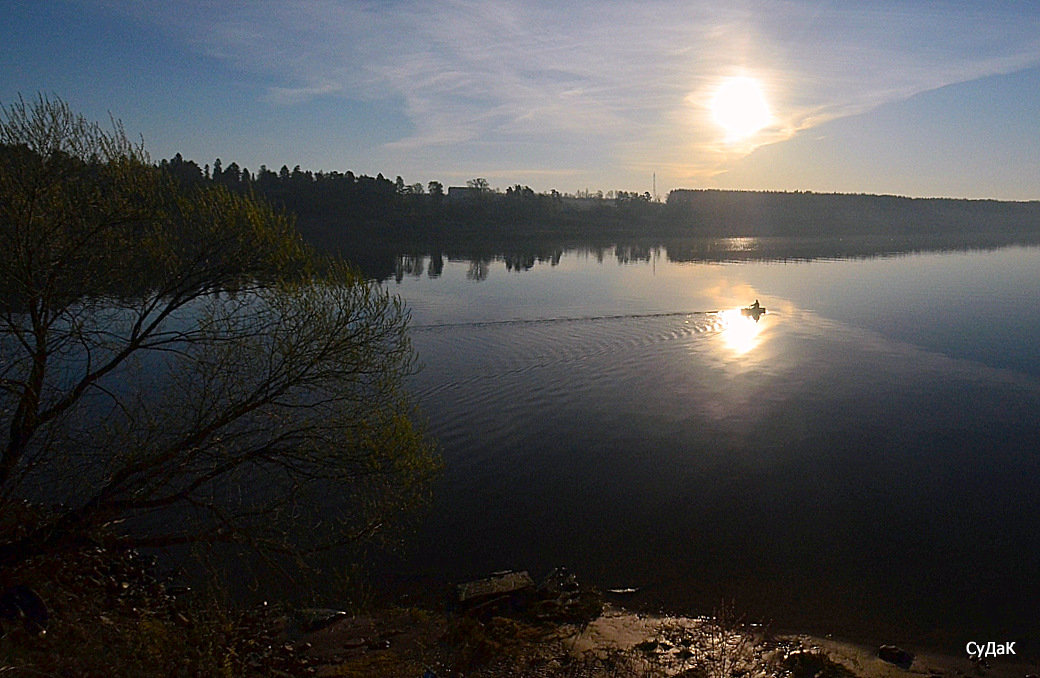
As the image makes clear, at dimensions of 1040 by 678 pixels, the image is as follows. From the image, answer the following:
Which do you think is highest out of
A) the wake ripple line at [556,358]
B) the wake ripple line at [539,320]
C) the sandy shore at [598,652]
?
the wake ripple line at [539,320]

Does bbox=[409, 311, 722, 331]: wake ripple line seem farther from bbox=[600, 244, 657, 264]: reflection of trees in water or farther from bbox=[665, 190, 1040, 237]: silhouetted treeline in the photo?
bbox=[665, 190, 1040, 237]: silhouetted treeline

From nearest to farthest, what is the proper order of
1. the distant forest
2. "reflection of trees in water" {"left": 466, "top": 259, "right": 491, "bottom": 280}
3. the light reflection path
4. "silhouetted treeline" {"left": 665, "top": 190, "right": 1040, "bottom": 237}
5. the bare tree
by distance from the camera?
the bare tree
the light reflection path
"reflection of trees in water" {"left": 466, "top": 259, "right": 491, "bottom": 280}
the distant forest
"silhouetted treeline" {"left": 665, "top": 190, "right": 1040, "bottom": 237}

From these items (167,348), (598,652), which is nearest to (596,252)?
(167,348)

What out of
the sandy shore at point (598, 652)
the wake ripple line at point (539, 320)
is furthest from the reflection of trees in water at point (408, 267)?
the sandy shore at point (598, 652)

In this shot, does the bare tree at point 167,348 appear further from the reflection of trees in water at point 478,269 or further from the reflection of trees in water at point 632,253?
the reflection of trees in water at point 632,253

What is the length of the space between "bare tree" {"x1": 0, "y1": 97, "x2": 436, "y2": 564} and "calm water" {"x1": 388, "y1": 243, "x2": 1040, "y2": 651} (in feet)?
8.95

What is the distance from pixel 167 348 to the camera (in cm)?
994

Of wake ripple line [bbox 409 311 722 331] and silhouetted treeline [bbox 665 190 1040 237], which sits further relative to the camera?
silhouetted treeline [bbox 665 190 1040 237]

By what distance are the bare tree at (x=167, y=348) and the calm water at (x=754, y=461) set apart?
2.73 m

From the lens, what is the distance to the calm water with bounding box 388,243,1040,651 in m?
10.7

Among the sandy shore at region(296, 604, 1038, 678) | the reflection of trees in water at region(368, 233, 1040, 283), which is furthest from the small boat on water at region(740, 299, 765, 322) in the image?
the sandy shore at region(296, 604, 1038, 678)

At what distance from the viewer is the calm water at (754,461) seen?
35.1ft

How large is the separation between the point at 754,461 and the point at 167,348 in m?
11.3

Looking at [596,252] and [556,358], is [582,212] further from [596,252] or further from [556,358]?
[556,358]
